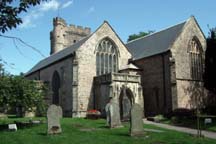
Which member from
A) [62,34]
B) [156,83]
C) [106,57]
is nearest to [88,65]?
[106,57]

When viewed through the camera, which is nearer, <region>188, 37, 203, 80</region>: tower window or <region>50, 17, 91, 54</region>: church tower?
<region>188, 37, 203, 80</region>: tower window

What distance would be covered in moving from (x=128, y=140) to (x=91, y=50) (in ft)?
78.6

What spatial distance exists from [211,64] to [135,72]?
9.43 meters

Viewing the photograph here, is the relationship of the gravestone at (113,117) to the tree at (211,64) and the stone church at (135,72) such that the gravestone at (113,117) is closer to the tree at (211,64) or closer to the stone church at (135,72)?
the stone church at (135,72)

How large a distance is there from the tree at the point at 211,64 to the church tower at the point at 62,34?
1386 inches

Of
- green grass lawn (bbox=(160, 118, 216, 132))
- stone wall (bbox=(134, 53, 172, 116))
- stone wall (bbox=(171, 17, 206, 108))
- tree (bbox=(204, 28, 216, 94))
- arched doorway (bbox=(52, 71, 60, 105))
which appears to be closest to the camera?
green grass lawn (bbox=(160, 118, 216, 132))

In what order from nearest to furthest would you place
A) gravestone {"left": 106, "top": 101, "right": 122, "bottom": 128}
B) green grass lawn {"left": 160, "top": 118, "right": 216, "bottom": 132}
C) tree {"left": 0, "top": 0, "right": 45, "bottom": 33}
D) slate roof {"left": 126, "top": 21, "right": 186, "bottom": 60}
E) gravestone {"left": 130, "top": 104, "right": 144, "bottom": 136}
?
tree {"left": 0, "top": 0, "right": 45, "bottom": 33}
gravestone {"left": 130, "top": 104, "right": 144, "bottom": 136}
gravestone {"left": 106, "top": 101, "right": 122, "bottom": 128}
green grass lawn {"left": 160, "top": 118, "right": 216, "bottom": 132}
slate roof {"left": 126, "top": 21, "right": 186, "bottom": 60}

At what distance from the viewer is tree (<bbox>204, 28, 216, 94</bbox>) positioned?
3328 centimetres

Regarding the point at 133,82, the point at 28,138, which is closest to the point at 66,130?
the point at 28,138

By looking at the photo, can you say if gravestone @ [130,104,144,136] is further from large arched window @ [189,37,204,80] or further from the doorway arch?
the doorway arch

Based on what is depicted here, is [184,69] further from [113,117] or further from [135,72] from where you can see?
[113,117]

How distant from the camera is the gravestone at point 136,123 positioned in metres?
17.3

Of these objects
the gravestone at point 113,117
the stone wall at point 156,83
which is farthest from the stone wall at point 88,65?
the gravestone at point 113,117

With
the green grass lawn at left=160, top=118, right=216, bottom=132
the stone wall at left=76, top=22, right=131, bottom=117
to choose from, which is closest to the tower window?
the stone wall at left=76, top=22, right=131, bottom=117
